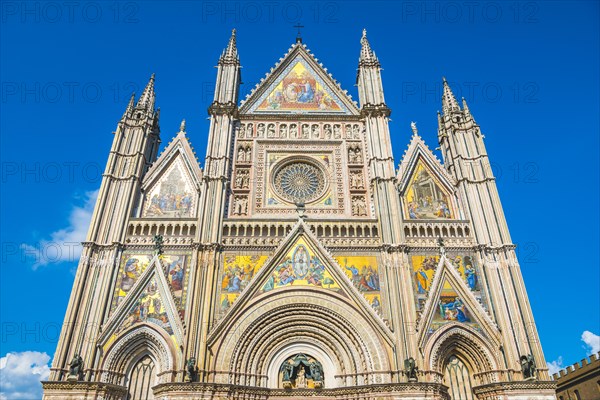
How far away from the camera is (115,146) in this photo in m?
21.4

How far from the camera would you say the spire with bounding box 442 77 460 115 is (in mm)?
23688

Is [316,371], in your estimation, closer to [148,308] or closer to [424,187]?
[148,308]

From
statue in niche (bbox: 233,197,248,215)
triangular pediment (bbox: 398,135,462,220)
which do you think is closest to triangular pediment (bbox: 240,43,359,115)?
triangular pediment (bbox: 398,135,462,220)

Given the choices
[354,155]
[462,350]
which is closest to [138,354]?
[462,350]

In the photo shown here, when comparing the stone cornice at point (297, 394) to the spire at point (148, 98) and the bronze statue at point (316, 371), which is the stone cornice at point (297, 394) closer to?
the bronze statue at point (316, 371)

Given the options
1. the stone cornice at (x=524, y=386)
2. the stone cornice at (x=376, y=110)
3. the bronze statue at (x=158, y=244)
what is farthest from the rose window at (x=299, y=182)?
the stone cornice at (x=524, y=386)

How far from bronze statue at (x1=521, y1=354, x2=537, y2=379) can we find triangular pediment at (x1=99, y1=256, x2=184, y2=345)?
43.1ft

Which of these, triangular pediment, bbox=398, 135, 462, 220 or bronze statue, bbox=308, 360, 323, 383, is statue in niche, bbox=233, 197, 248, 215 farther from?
triangular pediment, bbox=398, 135, 462, 220

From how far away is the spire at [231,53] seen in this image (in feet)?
82.1

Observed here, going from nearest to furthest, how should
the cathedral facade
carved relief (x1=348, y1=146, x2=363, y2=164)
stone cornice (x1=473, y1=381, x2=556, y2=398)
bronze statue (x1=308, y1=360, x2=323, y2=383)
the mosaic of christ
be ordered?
stone cornice (x1=473, y1=381, x2=556, y2=398) < the cathedral facade < bronze statue (x1=308, y1=360, x2=323, y2=383) < carved relief (x1=348, y1=146, x2=363, y2=164) < the mosaic of christ

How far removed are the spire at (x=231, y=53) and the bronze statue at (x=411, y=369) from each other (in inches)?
729

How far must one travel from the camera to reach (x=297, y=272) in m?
18.7

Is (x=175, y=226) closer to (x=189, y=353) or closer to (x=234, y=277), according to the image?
(x=234, y=277)

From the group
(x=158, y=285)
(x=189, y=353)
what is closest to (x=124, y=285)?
(x=158, y=285)
